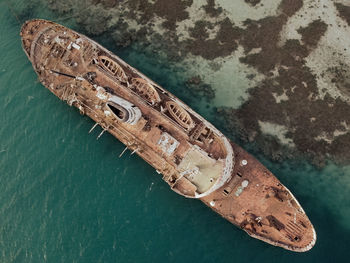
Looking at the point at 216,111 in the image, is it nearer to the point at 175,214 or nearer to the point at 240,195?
the point at 240,195

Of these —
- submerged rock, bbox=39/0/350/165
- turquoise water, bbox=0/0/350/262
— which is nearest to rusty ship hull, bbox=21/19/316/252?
turquoise water, bbox=0/0/350/262

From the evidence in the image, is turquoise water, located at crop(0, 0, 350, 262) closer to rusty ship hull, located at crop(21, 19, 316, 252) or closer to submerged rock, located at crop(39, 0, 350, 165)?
rusty ship hull, located at crop(21, 19, 316, 252)

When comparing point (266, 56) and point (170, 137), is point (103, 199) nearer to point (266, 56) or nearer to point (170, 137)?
point (170, 137)

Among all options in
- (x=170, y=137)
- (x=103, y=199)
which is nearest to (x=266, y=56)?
(x=170, y=137)

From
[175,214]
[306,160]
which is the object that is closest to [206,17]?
[306,160]

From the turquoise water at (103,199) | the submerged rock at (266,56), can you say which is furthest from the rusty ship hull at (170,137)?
the submerged rock at (266,56)

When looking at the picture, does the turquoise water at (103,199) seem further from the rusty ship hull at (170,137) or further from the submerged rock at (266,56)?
the submerged rock at (266,56)
